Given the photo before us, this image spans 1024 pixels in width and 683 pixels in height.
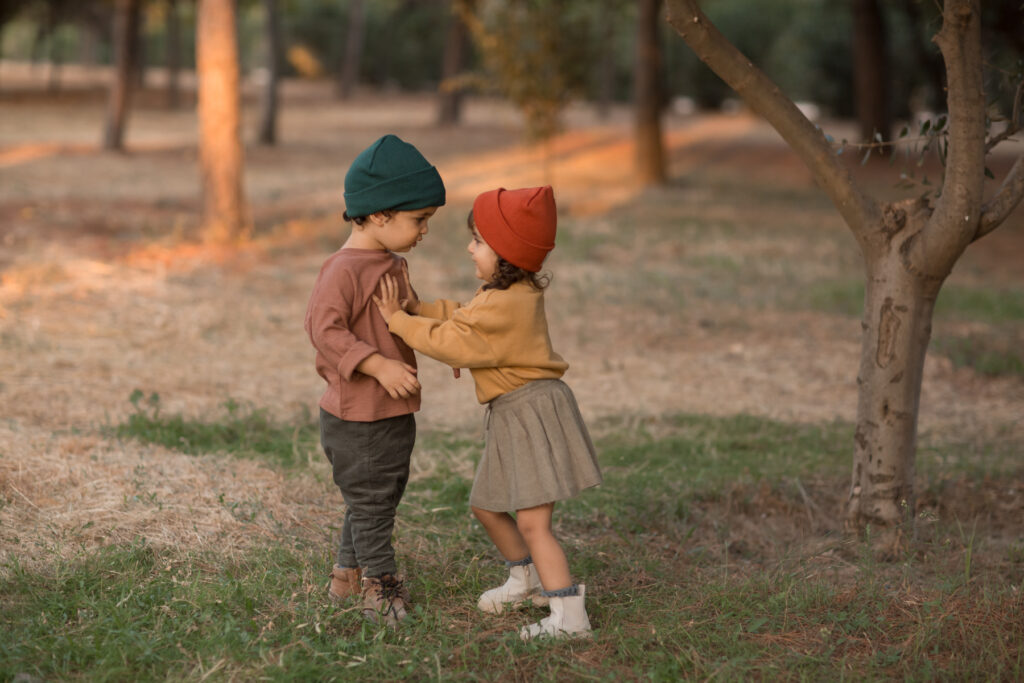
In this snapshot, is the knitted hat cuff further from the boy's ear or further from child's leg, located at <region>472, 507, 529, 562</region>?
child's leg, located at <region>472, 507, 529, 562</region>

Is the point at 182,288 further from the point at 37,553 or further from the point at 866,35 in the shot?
the point at 866,35

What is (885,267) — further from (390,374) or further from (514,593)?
(390,374)

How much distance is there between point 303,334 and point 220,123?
4.23m

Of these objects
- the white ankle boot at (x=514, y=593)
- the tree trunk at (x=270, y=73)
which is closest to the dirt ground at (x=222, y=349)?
the white ankle boot at (x=514, y=593)

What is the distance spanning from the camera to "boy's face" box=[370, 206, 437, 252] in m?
3.37

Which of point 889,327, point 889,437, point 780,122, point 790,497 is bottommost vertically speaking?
point 790,497

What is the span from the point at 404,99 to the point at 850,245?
34291mm

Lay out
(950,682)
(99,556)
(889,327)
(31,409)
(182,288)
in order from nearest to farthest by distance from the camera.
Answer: (950,682)
(99,556)
(889,327)
(31,409)
(182,288)

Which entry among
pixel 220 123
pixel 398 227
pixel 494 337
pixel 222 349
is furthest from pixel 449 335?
pixel 220 123

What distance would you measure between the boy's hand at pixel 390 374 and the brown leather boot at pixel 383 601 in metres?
0.66

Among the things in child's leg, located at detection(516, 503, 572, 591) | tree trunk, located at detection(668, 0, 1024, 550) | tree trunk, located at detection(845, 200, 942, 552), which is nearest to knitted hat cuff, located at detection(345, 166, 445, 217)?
child's leg, located at detection(516, 503, 572, 591)

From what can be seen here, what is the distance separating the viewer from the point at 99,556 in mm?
3770

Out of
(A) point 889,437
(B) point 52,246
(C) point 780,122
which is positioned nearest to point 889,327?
(A) point 889,437

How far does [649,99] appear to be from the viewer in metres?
18.1
